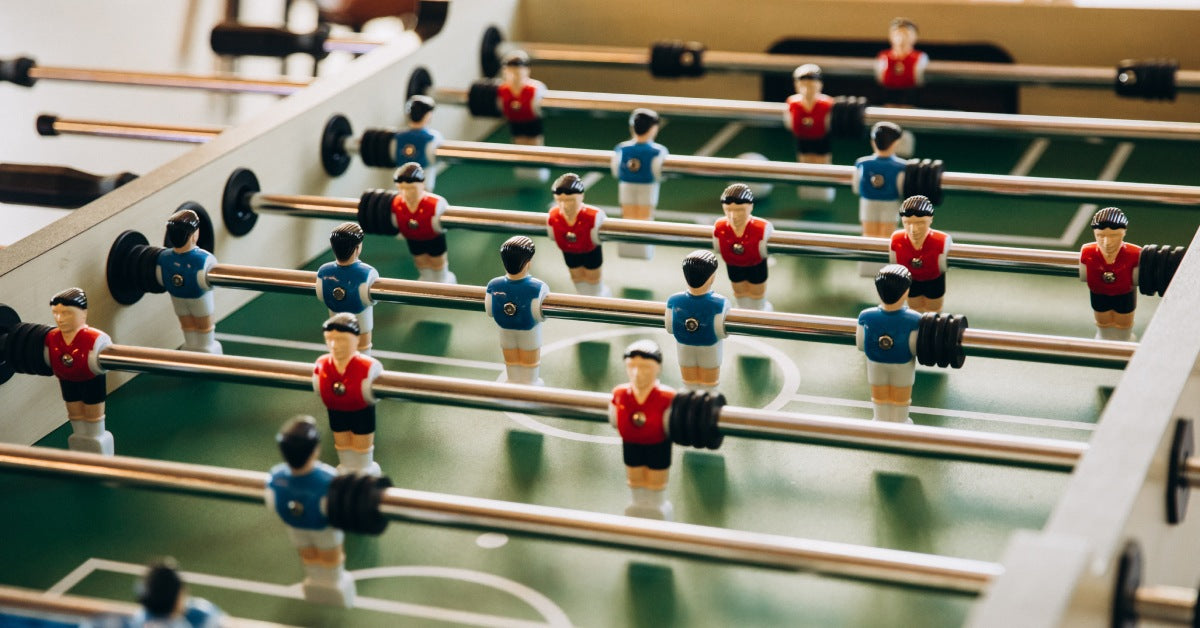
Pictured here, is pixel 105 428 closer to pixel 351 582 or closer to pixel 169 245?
pixel 169 245

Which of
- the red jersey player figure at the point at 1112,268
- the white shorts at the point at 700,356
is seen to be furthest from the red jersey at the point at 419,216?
the red jersey player figure at the point at 1112,268

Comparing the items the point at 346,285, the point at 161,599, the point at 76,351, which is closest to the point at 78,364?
the point at 76,351

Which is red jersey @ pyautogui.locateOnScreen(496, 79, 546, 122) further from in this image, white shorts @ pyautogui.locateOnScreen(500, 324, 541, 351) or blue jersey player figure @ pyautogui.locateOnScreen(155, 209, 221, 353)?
white shorts @ pyautogui.locateOnScreen(500, 324, 541, 351)

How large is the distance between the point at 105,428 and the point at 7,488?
0.22 m

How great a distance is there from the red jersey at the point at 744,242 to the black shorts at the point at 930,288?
0.28 meters

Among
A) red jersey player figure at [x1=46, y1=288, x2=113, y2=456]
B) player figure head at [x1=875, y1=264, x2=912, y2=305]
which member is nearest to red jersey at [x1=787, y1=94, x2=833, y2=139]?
player figure head at [x1=875, y1=264, x2=912, y2=305]

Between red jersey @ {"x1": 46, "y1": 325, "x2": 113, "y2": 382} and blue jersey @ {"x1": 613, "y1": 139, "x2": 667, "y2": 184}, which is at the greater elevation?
blue jersey @ {"x1": 613, "y1": 139, "x2": 667, "y2": 184}

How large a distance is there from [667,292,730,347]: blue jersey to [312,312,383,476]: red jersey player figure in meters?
0.51

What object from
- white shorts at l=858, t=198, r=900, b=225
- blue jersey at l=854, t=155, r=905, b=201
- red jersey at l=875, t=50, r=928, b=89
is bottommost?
white shorts at l=858, t=198, r=900, b=225

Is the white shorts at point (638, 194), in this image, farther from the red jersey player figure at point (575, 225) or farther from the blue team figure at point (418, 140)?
the blue team figure at point (418, 140)

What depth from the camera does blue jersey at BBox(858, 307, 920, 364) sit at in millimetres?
2574

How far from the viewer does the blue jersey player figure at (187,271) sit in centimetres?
295

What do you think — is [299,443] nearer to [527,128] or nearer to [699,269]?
[699,269]

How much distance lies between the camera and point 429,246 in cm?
326
